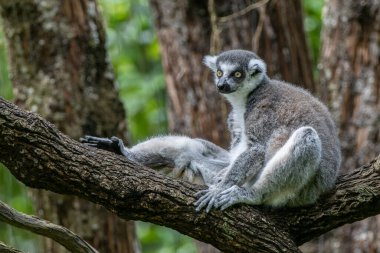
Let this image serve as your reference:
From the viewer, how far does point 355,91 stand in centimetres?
803

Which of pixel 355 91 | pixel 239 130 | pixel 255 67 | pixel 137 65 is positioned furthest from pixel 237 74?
pixel 137 65

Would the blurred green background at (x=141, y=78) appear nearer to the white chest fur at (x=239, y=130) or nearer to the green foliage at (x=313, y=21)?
the green foliage at (x=313, y=21)

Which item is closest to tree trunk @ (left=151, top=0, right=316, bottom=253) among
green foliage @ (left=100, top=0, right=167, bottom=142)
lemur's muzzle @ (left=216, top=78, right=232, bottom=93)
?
green foliage @ (left=100, top=0, right=167, bottom=142)

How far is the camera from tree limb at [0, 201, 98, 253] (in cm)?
461

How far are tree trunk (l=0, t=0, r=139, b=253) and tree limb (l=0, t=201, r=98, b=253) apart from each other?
7.59 feet

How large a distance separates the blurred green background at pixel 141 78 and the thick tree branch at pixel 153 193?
4379 millimetres

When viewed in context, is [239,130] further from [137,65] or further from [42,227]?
[137,65]

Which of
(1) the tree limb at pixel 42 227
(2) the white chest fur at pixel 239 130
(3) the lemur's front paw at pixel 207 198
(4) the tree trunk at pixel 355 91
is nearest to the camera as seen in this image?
(1) the tree limb at pixel 42 227

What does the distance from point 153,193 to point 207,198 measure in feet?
1.28

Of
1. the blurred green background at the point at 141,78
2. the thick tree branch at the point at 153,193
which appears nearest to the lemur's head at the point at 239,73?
the thick tree branch at the point at 153,193

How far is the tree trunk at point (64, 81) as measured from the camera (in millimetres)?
7105

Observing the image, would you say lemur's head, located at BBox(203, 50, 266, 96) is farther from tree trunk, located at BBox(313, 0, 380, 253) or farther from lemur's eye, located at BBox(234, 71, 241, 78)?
tree trunk, located at BBox(313, 0, 380, 253)

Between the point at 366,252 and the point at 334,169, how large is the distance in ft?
8.84

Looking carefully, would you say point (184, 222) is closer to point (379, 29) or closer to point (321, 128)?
point (321, 128)
